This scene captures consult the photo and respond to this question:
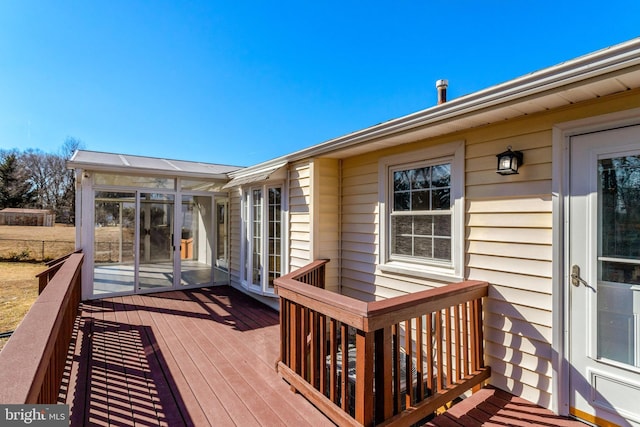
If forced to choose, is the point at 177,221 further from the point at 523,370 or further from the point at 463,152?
the point at 523,370

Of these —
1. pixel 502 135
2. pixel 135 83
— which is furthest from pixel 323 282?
pixel 135 83

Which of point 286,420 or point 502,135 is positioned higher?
point 502,135

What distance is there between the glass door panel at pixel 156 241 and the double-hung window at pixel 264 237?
1855mm

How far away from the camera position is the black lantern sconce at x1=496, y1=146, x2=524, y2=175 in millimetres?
2473

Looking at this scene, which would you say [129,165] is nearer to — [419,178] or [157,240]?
[157,240]

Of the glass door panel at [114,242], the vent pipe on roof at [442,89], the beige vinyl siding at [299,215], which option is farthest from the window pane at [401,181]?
the glass door panel at [114,242]

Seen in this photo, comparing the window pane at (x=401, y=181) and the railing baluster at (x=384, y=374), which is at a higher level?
the window pane at (x=401, y=181)

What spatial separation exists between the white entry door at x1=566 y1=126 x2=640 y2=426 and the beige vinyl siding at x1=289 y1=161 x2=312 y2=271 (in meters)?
2.98

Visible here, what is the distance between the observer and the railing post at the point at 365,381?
186cm

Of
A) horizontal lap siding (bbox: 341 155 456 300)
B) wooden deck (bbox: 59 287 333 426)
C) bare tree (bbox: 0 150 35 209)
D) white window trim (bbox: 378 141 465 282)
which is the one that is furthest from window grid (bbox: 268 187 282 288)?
bare tree (bbox: 0 150 35 209)

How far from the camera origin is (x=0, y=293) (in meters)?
7.23

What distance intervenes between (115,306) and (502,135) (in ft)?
20.9

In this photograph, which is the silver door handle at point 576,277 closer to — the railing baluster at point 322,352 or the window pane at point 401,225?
the window pane at point 401,225

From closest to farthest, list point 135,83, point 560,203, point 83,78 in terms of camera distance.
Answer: point 560,203 → point 83,78 → point 135,83
